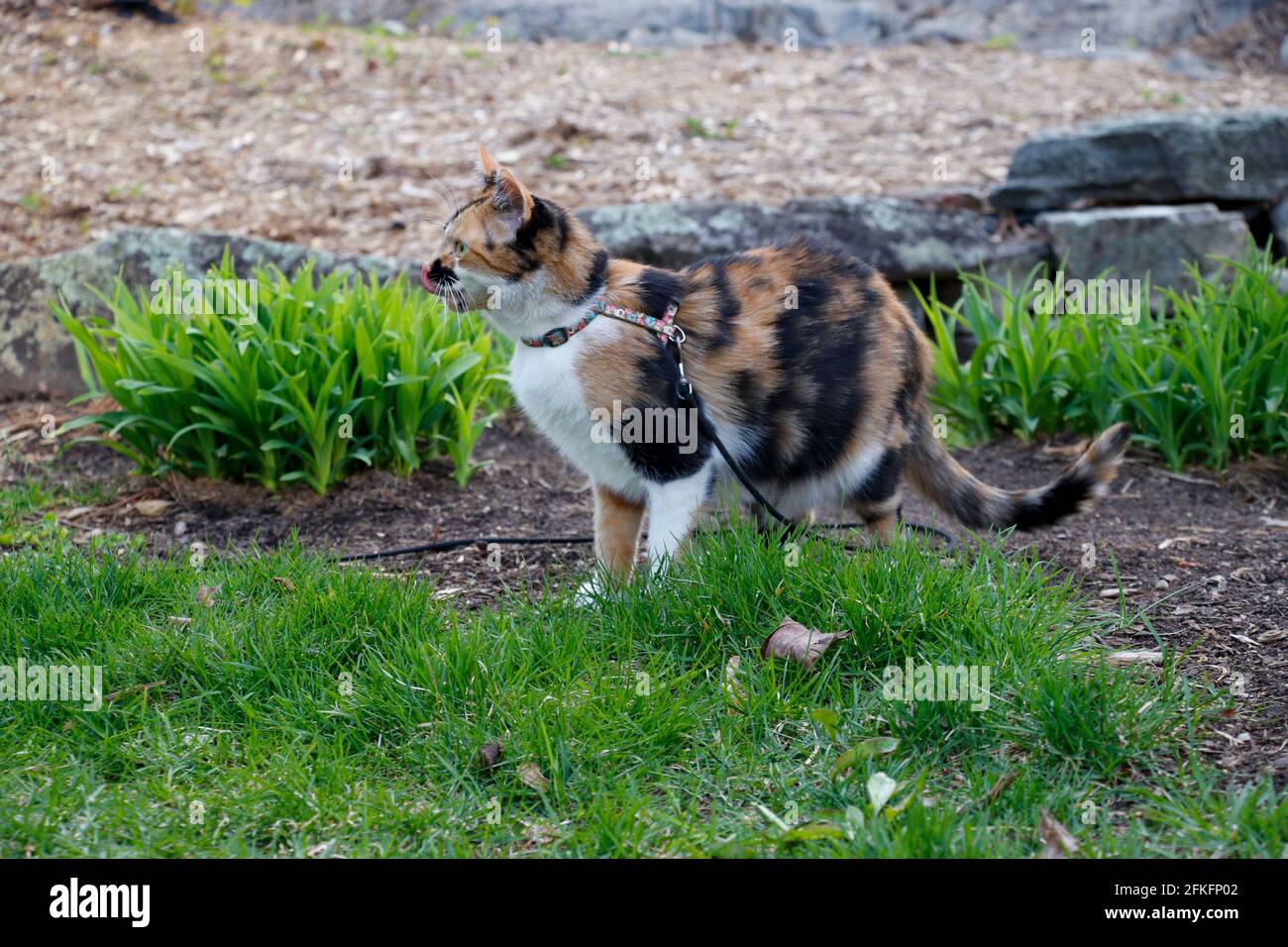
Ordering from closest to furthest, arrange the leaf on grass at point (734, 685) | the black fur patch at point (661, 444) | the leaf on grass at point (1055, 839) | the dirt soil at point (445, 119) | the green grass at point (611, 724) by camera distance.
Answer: the leaf on grass at point (1055, 839) → the green grass at point (611, 724) → the leaf on grass at point (734, 685) → the black fur patch at point (661, 444) → the dirt soil at point (445, 119)

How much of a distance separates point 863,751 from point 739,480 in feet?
4.09

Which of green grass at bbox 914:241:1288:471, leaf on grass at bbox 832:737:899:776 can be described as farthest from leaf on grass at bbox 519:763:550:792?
green grass at bbox 914:241:1288:471

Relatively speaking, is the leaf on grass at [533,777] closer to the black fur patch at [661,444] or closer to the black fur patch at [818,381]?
the black fur patch at [661,444]

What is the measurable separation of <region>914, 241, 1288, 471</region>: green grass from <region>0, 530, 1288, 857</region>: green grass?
1.75 meters

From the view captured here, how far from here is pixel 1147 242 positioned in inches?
243

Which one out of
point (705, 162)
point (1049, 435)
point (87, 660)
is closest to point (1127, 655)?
point (1049, 435)

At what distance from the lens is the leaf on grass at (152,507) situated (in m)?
4.42

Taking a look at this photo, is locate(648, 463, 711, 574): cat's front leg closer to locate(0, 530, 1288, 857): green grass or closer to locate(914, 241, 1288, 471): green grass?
locate(0, 530, 1288, 857): green grass

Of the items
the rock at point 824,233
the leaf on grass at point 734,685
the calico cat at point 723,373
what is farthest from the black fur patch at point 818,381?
the rock at point 824,233

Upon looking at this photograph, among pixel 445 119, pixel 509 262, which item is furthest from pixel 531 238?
pixel 445 119

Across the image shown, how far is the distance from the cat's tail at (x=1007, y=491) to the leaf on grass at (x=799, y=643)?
112 cm
